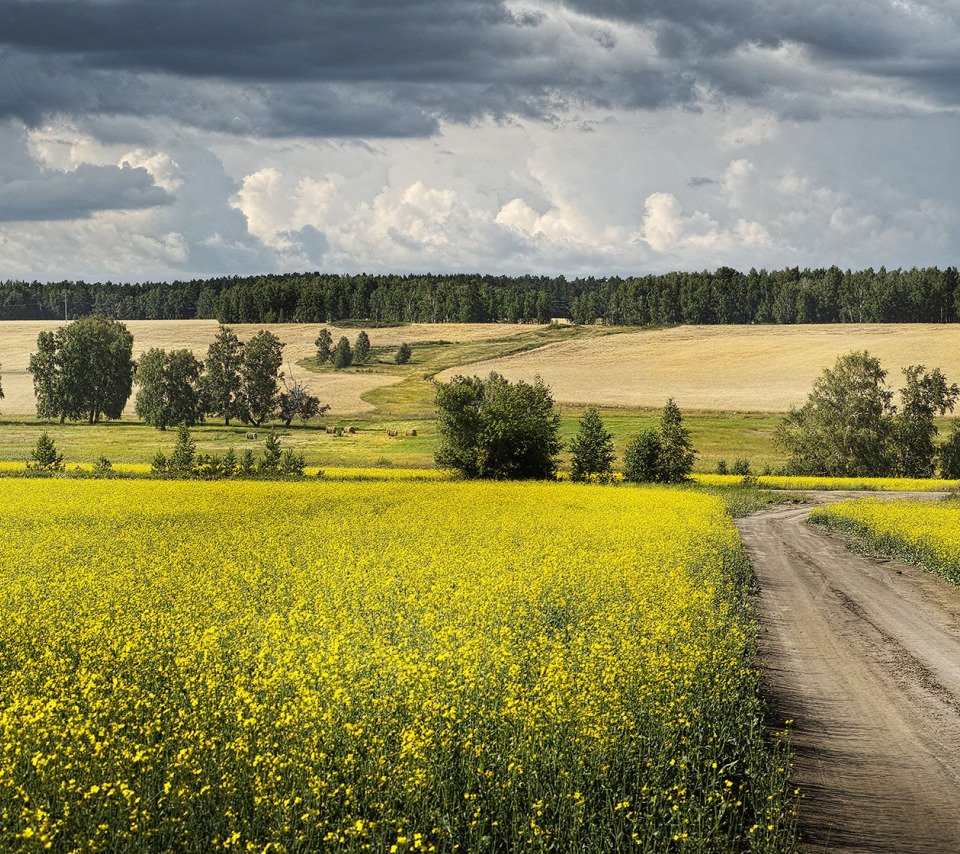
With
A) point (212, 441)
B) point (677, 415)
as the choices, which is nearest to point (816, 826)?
point (677, 415)

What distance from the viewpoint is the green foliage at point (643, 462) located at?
61.3 metres

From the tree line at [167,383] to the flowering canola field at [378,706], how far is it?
86839 mm

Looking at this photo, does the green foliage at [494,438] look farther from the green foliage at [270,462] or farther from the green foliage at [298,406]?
the green foliage at [298,406]

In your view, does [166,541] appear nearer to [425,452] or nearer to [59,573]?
[59,573]

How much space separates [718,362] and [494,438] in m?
80.8

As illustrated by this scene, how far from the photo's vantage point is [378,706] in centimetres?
1103

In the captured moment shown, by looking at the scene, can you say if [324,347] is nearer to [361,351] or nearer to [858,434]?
[361,351]

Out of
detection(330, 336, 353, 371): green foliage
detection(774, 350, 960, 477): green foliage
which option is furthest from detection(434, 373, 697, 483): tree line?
detection(330, 336, 353, 371): green foliage

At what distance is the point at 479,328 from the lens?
18362 cm

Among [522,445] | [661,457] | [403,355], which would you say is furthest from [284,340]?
[661,457]

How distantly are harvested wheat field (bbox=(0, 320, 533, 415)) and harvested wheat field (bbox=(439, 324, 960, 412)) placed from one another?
1846 cm

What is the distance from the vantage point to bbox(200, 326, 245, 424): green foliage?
356 ft

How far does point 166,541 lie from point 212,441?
64.3 meters

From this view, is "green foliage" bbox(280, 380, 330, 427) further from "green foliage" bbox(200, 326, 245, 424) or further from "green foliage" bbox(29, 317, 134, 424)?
"green foliage" bbox(29, 317, 134, 424)
